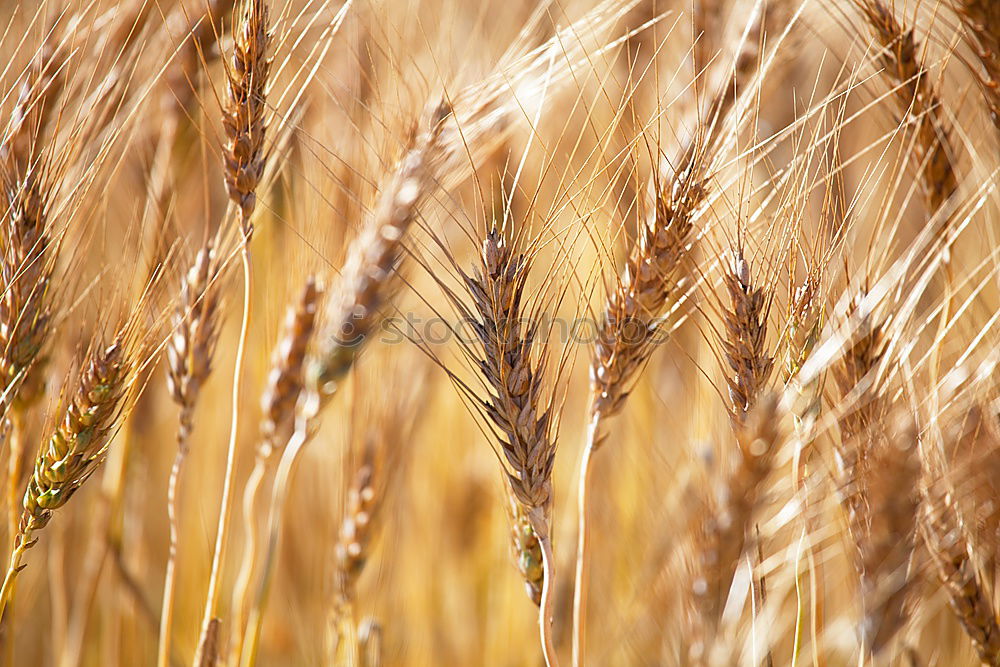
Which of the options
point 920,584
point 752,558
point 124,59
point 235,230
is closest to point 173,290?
point 235,230

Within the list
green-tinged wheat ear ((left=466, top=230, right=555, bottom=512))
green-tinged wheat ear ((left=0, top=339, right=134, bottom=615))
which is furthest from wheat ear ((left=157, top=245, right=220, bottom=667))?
green-tinged wheat ear ((left=466, top=230, right=555, bottom=512))

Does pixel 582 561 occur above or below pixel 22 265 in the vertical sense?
below

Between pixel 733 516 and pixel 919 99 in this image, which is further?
A: pixel 919 99

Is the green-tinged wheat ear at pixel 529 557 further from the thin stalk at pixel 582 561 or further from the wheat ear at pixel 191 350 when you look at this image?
the wheat ear at pixel 191 350

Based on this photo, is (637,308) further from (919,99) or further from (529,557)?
(919,99)

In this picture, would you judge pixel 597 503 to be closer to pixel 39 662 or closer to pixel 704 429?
pixel 704 429

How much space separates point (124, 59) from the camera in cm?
106

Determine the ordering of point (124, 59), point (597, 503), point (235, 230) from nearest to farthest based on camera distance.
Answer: point (235, 230)
point (124, 59)
point (597, 503)

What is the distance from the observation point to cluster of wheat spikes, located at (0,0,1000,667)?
645mm

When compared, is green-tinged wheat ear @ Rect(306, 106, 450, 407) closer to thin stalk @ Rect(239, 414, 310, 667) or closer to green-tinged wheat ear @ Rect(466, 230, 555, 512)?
thin stalk @ Rect(239, 414, 310, 667)

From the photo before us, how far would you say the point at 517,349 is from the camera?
0.64 meters

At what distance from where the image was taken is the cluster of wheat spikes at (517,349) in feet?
2.12

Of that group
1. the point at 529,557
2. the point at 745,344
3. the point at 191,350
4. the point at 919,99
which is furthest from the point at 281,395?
the point at 919,99

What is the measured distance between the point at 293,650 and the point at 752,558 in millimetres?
1048
